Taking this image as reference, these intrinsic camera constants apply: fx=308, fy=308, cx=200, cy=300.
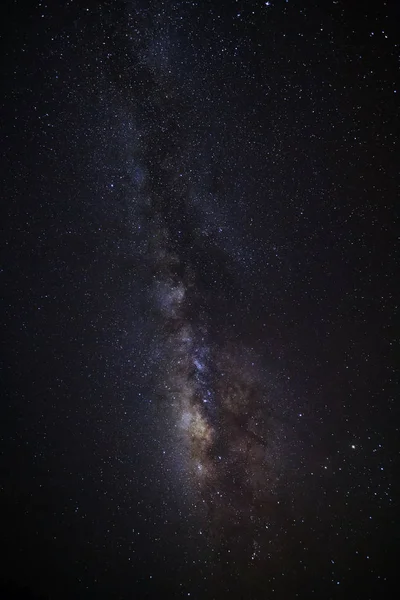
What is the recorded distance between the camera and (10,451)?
14.4 ft

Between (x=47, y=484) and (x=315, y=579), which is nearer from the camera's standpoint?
→ (x=315, y=579)

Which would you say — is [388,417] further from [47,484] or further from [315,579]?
[47,484]

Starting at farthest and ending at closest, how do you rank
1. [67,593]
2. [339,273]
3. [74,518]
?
[67,593]
[74,518]
[339,273]

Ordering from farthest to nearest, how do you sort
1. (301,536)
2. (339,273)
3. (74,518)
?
(74,518), (301,536), (339,273)

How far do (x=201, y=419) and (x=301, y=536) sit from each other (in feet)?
5.14

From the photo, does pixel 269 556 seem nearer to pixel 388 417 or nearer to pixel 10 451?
pixel 388 417

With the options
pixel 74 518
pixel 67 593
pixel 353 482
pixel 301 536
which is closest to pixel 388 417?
pixel 353 482

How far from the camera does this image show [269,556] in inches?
133

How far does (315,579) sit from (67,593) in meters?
4.77

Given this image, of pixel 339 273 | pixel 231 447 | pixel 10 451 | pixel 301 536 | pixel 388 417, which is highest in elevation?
pixel 339 273

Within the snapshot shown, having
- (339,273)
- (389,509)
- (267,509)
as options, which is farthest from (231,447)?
(339,273)

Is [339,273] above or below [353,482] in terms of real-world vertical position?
above

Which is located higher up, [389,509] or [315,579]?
[389,509]

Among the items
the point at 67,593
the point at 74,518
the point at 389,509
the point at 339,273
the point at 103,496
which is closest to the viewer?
the point at 339,273
